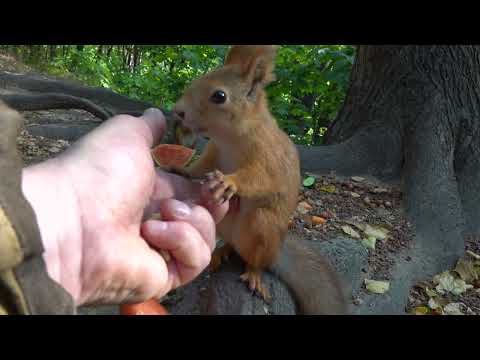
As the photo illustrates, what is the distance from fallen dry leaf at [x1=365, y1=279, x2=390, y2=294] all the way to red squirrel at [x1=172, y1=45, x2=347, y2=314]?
1.02 ft

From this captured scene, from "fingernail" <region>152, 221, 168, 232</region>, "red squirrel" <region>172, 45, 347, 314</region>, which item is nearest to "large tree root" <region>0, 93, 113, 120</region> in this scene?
"red squirrel" <region>172, 45, 347, 314</region>

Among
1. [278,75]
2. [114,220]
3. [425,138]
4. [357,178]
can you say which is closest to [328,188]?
[357,178]

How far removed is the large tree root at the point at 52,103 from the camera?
2609 mm

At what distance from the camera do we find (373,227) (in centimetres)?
214

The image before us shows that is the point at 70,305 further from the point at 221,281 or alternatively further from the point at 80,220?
the point at 221,281

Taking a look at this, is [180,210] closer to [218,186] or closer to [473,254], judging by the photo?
[218,186]

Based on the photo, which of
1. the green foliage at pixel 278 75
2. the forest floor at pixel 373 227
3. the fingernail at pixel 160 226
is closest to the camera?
the fingernail at pixel 160 226

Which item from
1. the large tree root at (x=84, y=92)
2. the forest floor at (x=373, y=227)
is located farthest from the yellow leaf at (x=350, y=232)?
the large tree root at (x=84, y=92)

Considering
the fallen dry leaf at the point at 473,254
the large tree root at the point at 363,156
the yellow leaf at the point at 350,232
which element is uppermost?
the large tree root at the point at 363,156

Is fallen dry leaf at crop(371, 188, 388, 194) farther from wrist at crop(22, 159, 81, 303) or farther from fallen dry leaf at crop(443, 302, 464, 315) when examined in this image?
wrist at crop(22, 159, 81, 303)

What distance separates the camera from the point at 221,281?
1.57m

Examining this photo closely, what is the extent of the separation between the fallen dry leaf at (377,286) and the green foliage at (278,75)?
1610 millimetres

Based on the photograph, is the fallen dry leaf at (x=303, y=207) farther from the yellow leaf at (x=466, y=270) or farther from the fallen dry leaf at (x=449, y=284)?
the yellow leaf at (x=466, y=270)
